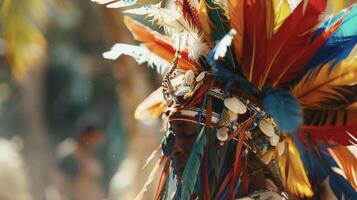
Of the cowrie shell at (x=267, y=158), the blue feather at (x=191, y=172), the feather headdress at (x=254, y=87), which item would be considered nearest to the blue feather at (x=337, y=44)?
the feather headdress at (x=254, y=87)

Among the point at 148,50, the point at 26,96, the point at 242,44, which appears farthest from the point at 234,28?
the point at 26,96

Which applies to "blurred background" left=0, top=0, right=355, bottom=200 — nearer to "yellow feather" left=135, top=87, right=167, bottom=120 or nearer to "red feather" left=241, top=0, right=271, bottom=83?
"yellow feather" left=135, top=87, right=167, bottom=120

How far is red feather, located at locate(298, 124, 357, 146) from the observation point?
213 centimetres

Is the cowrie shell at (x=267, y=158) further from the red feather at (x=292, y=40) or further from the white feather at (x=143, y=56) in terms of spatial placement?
the white feather at (x=143, y=56)

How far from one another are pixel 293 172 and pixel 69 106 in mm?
9060

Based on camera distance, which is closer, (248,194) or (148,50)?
(248,194)

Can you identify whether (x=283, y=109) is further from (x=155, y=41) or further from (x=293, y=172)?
(x=155, y=41)

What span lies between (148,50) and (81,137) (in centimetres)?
385

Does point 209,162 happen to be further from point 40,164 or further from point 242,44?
point 40,164

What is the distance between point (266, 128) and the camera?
2.06m

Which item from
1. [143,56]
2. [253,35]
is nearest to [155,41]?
[143,56]

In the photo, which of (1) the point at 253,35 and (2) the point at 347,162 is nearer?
(1) the point at 253,35

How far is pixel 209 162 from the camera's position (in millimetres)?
2043

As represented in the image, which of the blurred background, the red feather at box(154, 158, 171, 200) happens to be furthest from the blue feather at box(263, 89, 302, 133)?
the blurred background
